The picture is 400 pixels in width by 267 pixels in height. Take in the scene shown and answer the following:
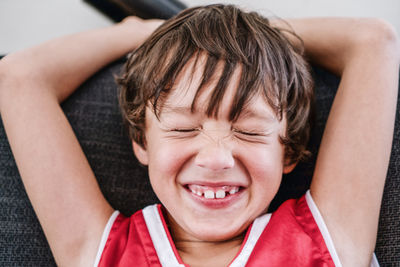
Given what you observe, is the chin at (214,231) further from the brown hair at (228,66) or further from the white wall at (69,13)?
the white wall at (69,13)

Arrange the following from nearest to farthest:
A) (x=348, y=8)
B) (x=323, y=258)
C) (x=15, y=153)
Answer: (x=323, y=258), (x=15, y=153), (x=348, y=8)

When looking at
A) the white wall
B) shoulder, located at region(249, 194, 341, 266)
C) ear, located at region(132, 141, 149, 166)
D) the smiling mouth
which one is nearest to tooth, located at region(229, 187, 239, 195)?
the smiling mouth

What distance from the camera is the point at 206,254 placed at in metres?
0.79

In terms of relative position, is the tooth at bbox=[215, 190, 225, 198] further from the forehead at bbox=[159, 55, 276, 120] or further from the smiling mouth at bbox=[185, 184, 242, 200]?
the forehead at bbox=[159, 55, 276, 120]

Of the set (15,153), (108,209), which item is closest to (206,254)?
(108,209)

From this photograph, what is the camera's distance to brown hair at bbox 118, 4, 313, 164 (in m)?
0.69

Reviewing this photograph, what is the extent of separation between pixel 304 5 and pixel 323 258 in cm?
95

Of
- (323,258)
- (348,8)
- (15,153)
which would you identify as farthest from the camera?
(348,8)

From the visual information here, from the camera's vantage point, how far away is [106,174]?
3.02ft

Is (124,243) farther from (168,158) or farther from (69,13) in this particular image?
(69,13)

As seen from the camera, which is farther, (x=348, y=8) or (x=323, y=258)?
(x=348, y=8)

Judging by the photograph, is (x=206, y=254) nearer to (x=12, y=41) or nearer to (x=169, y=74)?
(x=169, y=74)

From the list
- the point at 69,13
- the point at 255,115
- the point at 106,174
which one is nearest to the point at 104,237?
the point at 106,174

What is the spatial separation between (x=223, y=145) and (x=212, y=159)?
3cm
